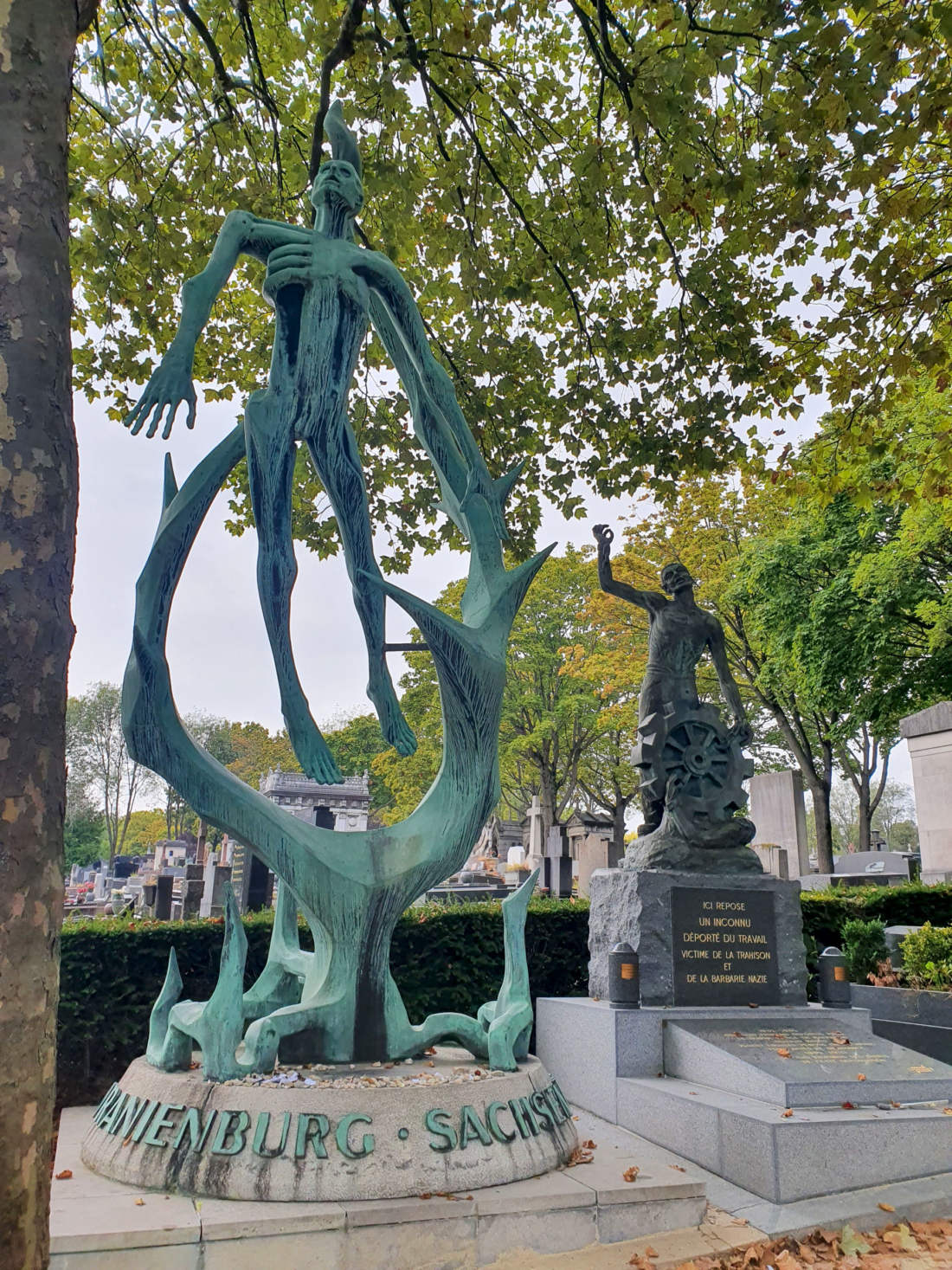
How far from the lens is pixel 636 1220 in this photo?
389 cm

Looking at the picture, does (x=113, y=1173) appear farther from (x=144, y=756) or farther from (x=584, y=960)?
(x=584, y=960)

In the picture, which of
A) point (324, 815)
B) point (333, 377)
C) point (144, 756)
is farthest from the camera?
point (324, 815)

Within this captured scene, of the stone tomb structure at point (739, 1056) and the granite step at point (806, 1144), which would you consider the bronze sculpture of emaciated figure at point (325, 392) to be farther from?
the stone tomb structure at point (739, 1056)

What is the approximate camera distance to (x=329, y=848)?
4805 mm

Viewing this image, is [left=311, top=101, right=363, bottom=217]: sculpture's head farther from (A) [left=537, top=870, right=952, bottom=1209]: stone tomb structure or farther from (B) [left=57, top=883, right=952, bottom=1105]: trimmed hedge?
(A) [left=537, top=870, right=952, bottom=1209]: stone tomb structure

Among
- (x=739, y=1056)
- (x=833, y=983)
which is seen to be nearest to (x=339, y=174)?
(x=739, y=1056)

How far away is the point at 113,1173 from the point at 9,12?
13.9 ft

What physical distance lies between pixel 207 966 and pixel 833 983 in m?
5.22

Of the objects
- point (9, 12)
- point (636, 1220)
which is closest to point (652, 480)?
point (636, 1220)

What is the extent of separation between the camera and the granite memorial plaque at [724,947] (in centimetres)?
733

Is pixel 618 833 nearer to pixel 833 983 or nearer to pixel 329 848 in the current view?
pixel 833 983

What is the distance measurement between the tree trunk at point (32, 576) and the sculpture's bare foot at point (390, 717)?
3582 millimetres

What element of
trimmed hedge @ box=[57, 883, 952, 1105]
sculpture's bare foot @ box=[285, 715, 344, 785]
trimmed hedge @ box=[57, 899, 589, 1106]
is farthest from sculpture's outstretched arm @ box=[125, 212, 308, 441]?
trimmed hedge @ box=[57, 883, 952, 1105]

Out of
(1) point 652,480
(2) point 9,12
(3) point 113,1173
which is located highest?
(1) point 652,480
